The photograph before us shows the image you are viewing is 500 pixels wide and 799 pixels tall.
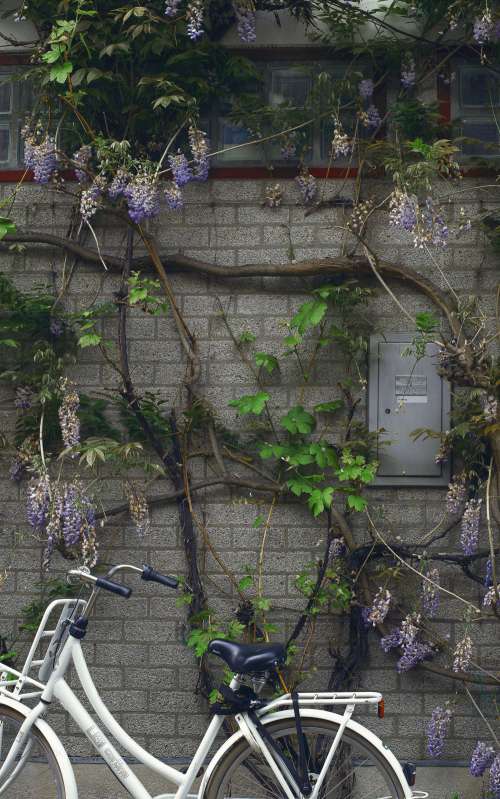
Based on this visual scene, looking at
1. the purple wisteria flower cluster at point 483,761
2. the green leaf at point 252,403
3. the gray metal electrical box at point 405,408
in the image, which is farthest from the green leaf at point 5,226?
the purple wisteria flower cluster at point 483,761

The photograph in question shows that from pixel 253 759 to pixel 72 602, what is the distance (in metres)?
0.88

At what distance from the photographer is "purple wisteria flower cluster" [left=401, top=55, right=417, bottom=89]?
5.50 meters

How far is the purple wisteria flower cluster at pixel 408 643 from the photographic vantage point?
5227mm

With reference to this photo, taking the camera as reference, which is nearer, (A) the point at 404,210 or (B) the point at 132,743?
(B) the point at 132,743

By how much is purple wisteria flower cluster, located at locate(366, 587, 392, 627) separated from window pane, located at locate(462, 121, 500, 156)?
2205 mm

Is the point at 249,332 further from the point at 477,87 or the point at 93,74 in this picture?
the point at 477,87

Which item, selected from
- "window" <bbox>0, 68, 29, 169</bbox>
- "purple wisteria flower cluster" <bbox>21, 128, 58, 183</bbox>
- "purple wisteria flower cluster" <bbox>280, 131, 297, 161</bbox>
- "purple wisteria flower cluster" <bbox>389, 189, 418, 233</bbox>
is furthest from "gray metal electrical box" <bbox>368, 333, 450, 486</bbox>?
"window" <bbox>0, 68, 29, 169</bbox>

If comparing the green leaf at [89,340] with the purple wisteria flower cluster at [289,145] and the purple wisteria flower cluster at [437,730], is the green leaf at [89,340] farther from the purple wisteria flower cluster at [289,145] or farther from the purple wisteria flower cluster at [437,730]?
the purple wisteria flower cluster at [437,730]

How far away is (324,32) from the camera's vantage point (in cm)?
560

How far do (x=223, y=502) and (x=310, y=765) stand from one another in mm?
1823

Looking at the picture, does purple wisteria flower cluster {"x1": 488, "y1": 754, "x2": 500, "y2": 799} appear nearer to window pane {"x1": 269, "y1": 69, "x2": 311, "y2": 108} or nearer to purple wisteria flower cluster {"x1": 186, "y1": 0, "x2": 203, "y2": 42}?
window pane {"x1": 269, "y1": 69, "x2": 311, "y2": 108}

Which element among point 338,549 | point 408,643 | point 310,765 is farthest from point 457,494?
point 310,765

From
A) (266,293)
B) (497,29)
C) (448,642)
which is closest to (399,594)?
(448,642)

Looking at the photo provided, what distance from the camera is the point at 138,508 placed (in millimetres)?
5383
